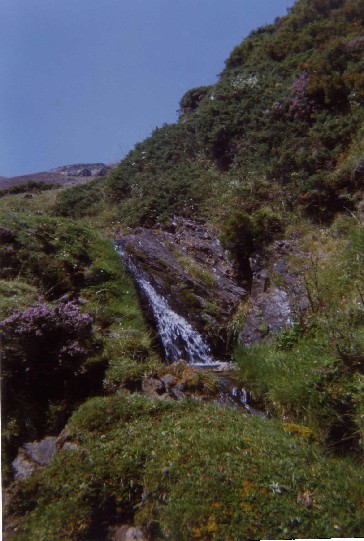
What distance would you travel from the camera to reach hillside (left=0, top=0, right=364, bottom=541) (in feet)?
12.0

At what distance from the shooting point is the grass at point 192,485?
3340mm

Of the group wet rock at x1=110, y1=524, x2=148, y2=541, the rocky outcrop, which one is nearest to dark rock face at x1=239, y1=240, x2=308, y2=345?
wet rock at x1=110, y1=524, x2=148, y2=541

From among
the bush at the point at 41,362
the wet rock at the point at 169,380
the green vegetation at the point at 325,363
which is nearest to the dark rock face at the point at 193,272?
the green vegetation at the point at 325,363

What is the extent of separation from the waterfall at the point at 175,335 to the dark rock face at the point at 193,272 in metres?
0.13

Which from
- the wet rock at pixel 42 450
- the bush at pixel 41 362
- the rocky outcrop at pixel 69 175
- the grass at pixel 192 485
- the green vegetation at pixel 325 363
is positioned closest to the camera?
the grass at pixel 192 485

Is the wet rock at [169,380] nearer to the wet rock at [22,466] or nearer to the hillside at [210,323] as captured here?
the hillside at [210,323]

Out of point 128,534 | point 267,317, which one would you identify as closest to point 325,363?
point 128,534

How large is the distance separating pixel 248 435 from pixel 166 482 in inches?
36.5

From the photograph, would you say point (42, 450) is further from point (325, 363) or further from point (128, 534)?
point (325, 363)

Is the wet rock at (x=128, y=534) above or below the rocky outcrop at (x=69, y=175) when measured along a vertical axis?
below

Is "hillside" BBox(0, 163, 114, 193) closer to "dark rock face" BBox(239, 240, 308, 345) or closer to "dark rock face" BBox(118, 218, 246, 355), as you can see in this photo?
"dark rock face" BBox(118, 218, 246, 355)

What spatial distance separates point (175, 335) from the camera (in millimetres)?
8258

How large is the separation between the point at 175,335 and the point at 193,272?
1.80 m

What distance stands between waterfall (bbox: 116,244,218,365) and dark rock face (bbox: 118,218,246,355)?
131 mm
